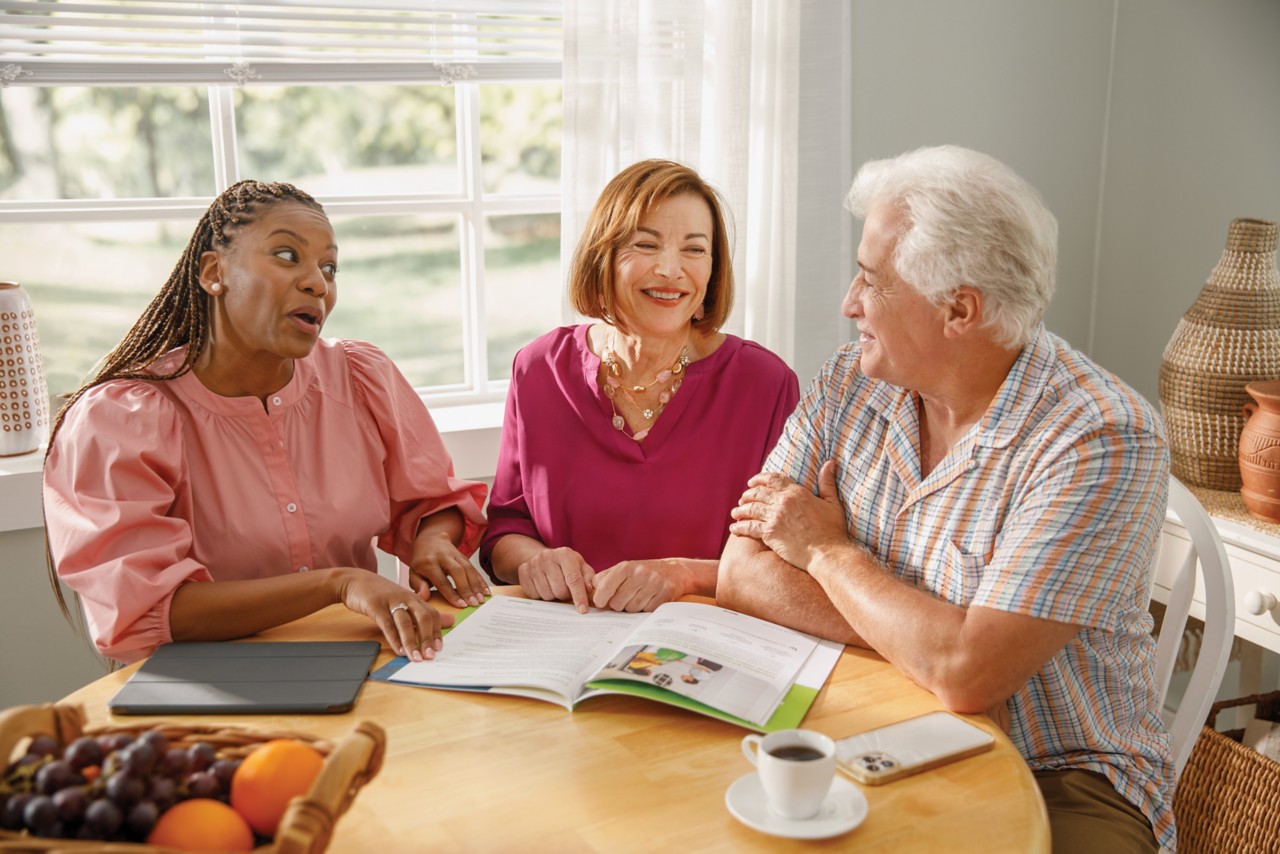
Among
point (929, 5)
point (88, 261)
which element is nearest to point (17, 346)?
point (88, 261)

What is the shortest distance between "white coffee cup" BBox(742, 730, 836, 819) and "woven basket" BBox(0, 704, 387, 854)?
0.36 metres

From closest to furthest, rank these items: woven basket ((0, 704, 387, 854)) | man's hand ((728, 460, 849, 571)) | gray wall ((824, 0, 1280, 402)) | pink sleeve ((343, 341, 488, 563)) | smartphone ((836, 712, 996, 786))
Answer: woven basket ((0, 704, 387, 854)) → smartphone ((836, 712, 996, 786)) → man's hand ((728, 460, 849, 571)) → pink sleeve ((343, 341, 488, 563)) → gray wall ((824, 0, 1280, 402))

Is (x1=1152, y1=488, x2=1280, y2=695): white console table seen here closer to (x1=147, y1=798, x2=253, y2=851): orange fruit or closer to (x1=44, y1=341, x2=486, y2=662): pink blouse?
(x1=44, y1=341, x2=486, y2=662): pink blouse

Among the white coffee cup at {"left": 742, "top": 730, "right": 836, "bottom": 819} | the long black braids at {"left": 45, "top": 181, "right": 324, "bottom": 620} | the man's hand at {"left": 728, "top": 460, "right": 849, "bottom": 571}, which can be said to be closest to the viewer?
the white coffee cup at {"left": 742, "top": 730, "right": 836, "bottom": 819}

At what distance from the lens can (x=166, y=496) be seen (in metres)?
1.63

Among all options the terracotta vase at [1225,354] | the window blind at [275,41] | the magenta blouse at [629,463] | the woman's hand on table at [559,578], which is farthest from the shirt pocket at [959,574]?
the window blind at [275,41]

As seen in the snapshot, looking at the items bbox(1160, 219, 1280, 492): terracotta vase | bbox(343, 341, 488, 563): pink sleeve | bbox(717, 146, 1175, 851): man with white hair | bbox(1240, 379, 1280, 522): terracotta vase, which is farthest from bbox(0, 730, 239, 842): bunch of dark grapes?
bbox(1160, 219, 1280, 492): terracotta vase

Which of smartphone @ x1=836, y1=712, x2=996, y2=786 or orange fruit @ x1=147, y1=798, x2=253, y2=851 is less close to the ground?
orange fruit @ x1=147, y1=798, x2=253, y2=851

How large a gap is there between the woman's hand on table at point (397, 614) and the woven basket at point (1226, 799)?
4.58 feet

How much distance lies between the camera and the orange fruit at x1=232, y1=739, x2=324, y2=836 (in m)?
0.92

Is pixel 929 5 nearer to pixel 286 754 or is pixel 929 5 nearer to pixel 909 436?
pixel 909 436

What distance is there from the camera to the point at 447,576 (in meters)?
1.74

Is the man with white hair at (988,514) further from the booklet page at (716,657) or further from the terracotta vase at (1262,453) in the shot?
the terracotta vase at (1262,453)

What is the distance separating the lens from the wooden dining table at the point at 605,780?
1.11 m
